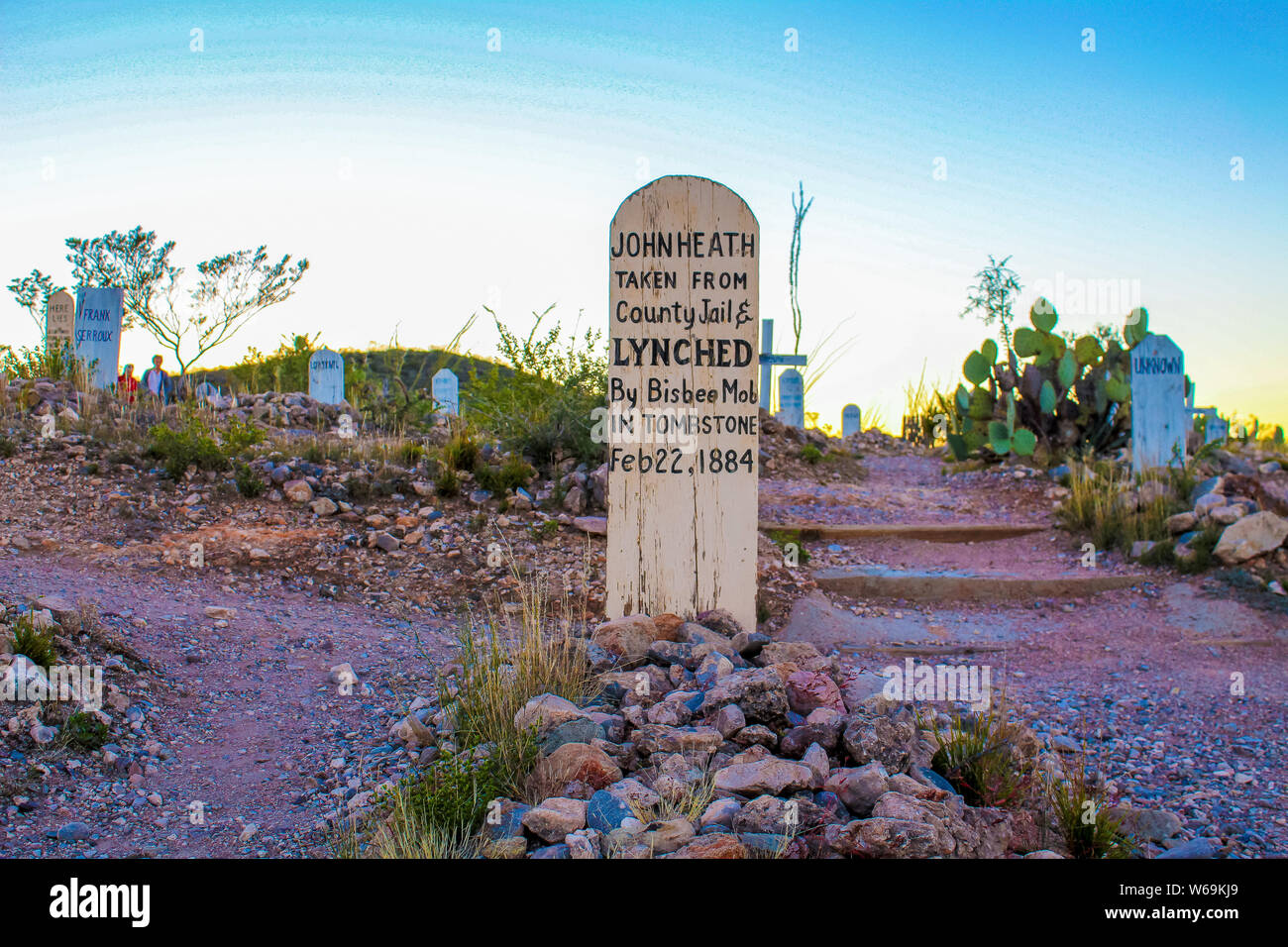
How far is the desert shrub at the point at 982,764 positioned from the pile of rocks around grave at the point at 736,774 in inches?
3.4

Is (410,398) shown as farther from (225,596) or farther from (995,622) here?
(995,622)

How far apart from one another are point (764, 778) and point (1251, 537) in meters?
6.37

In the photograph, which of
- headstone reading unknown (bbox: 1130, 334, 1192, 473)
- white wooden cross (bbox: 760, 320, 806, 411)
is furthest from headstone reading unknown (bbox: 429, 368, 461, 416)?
headstone reading unknown (bbox: 1130, 334, 1192, 473)

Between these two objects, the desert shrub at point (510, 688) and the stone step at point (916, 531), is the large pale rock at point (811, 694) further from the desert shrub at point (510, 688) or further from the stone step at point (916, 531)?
the stone step at point (916, 531)

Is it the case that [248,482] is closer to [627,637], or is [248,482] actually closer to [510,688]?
[627,637]

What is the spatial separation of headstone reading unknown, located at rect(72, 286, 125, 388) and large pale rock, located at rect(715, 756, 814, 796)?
1280cm

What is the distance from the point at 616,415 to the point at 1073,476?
670 cm

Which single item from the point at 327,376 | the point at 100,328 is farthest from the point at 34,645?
the point at 327,376

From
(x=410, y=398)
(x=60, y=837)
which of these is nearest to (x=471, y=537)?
(x=60, y=837)

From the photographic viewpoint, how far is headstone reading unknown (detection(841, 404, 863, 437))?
2305 cm

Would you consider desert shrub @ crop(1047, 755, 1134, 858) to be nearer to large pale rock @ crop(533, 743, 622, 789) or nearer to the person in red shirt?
large pale rock @ crop(533, 743, 622, 789)

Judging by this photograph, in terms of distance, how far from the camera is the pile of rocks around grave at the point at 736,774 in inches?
110

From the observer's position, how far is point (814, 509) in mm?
10289

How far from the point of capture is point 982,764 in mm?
3496
